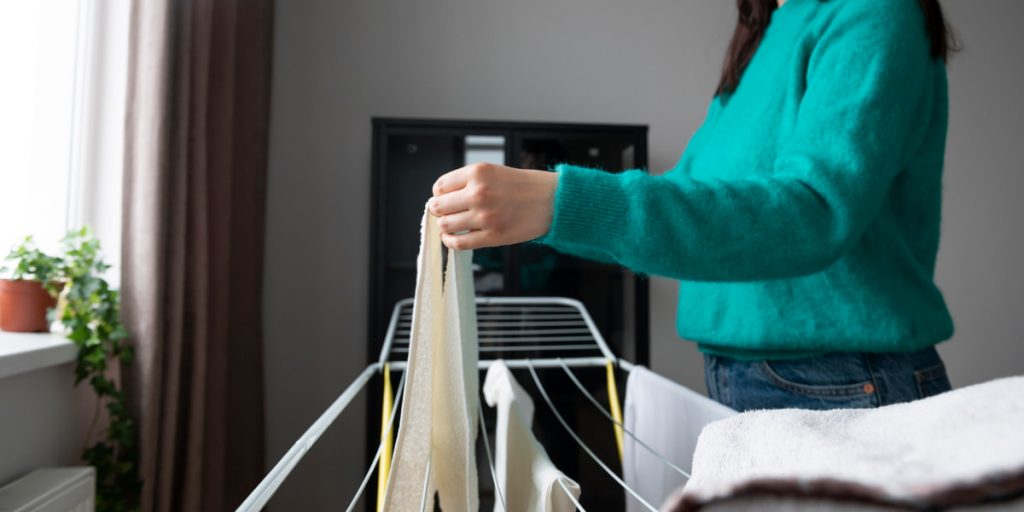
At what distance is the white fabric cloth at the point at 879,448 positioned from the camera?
18 centimetres

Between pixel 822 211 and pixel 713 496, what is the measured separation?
457mm

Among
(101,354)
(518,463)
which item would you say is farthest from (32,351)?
(518,463)

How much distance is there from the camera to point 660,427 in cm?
82

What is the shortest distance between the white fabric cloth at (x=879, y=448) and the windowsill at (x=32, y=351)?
45.3 inches

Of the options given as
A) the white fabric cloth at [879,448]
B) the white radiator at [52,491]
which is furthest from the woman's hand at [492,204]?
the white radiator at [52,491]

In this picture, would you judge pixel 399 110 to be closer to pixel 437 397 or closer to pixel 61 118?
pixel 61 118

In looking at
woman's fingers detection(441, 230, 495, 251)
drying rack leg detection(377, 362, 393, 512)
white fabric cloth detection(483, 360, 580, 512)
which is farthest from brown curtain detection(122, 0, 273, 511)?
woman's fingers detection(441, 230, 495, 251)

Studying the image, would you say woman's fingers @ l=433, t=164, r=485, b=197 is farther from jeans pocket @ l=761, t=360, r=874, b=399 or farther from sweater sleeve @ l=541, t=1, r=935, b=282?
jeans pocket @ l=761, t=360, r=874, b=399

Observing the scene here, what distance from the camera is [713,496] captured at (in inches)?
7.2

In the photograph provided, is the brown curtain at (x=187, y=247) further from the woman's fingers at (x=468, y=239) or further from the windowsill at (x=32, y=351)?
the woman's fingers at (x=468, y=239)

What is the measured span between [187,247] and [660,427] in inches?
48.2

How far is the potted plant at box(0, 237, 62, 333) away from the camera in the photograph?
118cm

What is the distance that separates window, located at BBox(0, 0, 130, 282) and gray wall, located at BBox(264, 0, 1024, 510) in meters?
0.89

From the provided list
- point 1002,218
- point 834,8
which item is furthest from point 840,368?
point 1002,218
